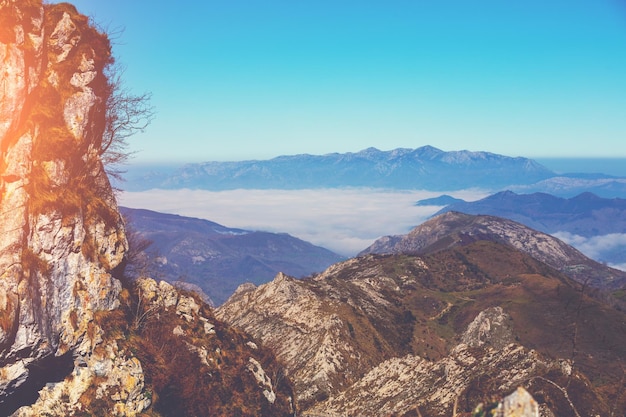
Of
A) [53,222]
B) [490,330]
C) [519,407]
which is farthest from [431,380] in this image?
[490,330]

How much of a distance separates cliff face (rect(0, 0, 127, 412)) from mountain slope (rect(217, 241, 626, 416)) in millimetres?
30130

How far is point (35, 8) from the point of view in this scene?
3359 cm

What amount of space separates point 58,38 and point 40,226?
15.8 metres

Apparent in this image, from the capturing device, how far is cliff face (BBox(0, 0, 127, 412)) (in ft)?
98.6

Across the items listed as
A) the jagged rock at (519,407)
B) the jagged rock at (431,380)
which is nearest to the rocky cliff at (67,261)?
the jagged rock at (431,380)

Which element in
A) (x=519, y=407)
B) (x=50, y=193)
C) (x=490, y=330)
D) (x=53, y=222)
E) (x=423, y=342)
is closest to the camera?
(x=519, y=407)

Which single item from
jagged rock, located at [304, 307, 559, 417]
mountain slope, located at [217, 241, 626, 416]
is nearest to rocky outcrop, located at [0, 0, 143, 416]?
mountain slope, located at [217, 241, 626, 416]

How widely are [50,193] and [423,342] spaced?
4689 inches

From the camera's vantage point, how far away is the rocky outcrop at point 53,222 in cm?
3016

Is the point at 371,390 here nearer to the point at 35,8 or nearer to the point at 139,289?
the point at 139,289

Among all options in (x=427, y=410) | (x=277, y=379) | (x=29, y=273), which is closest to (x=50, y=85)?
(x=29, y=273)

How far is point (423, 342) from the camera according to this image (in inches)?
5182

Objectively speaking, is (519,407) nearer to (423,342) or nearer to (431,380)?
(431,380)

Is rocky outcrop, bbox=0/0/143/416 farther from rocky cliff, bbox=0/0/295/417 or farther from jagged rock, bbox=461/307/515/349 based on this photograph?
jagged rock, bbox=461/307/515/349
